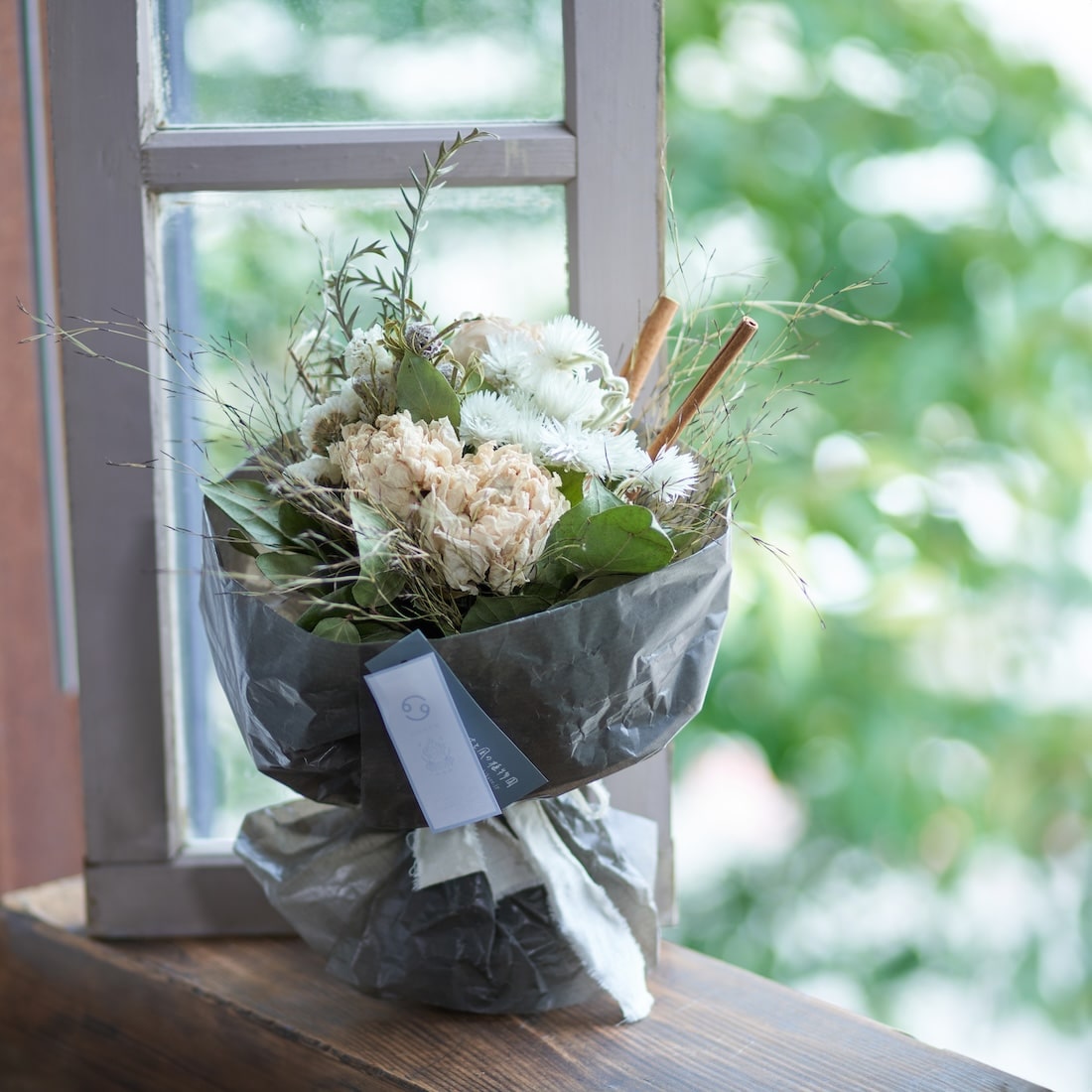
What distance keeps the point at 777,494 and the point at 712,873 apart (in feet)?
2.19

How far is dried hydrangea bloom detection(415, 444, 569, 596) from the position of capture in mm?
535

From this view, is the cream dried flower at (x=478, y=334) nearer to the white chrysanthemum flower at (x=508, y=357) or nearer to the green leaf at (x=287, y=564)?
the white chrysanthemum flower at (x=508, y=357)

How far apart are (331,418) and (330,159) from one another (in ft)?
0.92

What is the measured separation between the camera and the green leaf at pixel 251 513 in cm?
62

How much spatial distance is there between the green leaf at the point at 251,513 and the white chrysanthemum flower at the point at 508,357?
154mm

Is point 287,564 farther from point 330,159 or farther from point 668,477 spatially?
point 330,159

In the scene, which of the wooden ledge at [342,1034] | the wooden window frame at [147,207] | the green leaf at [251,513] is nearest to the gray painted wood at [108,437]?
the wooden window frame at [147,207]

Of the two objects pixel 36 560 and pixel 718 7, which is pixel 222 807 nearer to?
pixel 36 560

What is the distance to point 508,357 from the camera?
2.03 ft

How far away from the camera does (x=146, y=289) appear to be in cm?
81

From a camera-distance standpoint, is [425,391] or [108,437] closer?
[425,391]

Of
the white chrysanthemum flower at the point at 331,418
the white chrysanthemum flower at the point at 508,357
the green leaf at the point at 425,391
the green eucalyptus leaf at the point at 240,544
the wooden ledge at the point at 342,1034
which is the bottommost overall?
the wooden ledge at the point at 342,1034

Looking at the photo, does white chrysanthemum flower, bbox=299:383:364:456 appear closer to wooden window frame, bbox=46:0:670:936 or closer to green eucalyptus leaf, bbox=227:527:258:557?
green eucalyptus leaf, bbox=227:527:258:557

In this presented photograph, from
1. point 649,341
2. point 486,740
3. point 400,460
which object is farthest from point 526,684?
point 649,341
